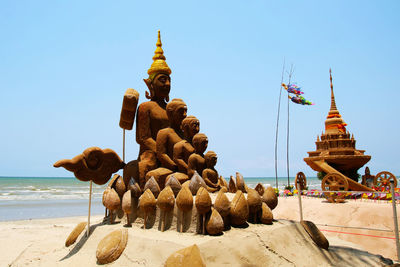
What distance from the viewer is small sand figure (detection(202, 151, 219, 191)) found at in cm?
555

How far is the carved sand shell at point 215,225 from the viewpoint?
4434 mm

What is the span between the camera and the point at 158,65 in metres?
6.62

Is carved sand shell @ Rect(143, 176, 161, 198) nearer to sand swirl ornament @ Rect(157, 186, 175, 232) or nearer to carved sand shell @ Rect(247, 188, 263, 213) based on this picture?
sand swirl ornament @ Rect(157, 186, 175, 232)

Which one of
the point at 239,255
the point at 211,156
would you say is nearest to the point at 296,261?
the point at 239,255

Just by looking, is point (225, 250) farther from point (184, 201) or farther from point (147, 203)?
point (147, 203)

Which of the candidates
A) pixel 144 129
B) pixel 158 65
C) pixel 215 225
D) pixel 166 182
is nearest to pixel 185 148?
pixel 166 182

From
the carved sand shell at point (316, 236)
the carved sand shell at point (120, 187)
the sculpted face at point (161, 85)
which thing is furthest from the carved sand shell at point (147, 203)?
the carved sand shell at point (316, 236)

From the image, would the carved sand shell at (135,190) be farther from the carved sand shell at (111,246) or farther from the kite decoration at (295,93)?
the kite decoration at (295,93)

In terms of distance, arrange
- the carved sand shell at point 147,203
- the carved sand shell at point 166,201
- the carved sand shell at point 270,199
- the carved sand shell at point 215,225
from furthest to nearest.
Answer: the carved sand shell at point 270,199, the carved sand shell at point 147,203, the carved sand shell at point 166,201, the carved sand shell at point 215,225

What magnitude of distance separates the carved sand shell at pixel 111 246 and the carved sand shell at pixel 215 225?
1252mm

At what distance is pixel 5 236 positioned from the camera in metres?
9.06

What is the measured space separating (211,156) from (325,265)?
246 cm

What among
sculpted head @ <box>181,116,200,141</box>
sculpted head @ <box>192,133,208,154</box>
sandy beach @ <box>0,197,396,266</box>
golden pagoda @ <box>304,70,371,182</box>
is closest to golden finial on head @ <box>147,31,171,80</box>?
sculpted head @ <box>181,116,200,141</box>

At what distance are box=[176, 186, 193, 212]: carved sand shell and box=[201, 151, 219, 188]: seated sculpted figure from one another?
91 cm
